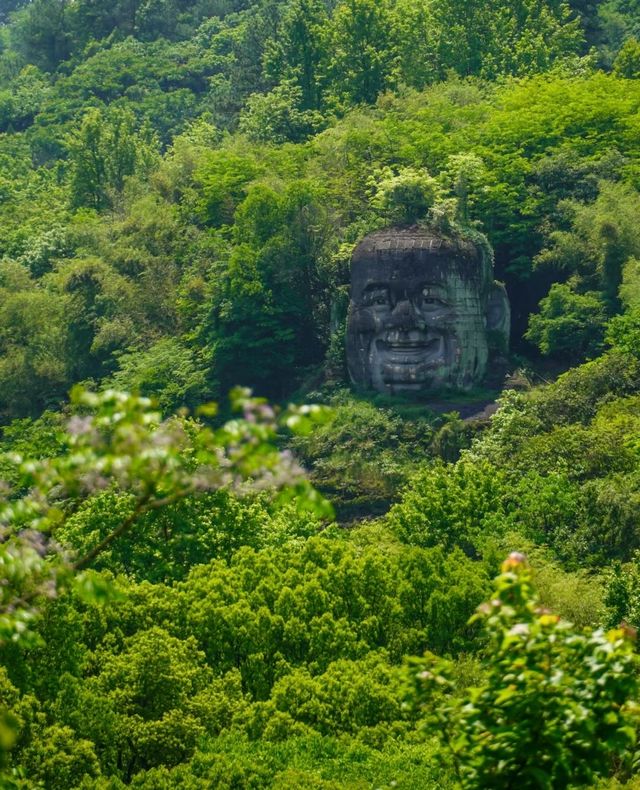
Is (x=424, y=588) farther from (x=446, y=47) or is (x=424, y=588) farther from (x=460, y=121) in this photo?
(x=446, y=47)

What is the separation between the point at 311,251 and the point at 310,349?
288 centimetres

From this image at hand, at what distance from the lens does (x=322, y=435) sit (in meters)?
50.8

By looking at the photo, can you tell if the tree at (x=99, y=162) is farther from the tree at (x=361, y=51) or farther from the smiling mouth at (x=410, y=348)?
the smiling mouth at (x=410, y=348)

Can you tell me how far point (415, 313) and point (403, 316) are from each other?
0.33 meters

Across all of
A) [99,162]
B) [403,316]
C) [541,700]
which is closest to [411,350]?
[403,316]

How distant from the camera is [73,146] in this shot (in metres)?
76.8

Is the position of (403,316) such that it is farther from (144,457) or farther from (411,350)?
(144,457)

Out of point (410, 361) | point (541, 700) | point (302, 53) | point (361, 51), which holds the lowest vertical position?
point (410, 361)

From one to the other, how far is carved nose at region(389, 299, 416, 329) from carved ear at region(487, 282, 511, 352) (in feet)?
8.96

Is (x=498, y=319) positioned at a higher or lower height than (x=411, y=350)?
higher

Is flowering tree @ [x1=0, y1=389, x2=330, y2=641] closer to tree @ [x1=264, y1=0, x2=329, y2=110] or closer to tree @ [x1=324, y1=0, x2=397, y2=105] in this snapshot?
tree @ [x1=324, y1=0, x2=397, y2=105]

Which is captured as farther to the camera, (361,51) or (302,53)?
(302,53)

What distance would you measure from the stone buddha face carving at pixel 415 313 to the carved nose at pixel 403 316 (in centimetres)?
3

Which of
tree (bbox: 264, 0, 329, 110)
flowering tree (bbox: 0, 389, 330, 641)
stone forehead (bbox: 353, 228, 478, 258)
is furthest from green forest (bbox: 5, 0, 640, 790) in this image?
stone forehead (bbox: 353, 228, 478, 258)
